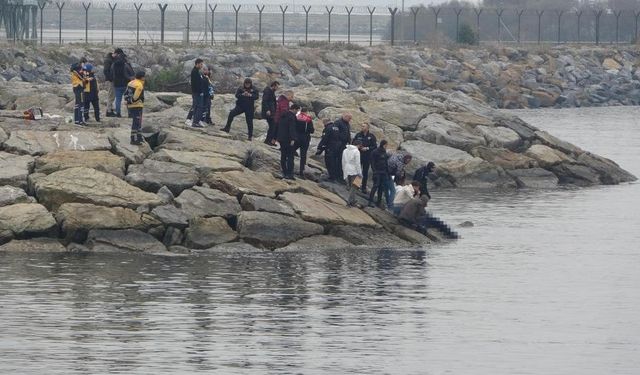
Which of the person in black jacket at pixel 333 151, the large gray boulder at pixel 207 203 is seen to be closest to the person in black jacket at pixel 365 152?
the person in black jacket at pixel 333 151

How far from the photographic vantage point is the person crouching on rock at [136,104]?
3756cm

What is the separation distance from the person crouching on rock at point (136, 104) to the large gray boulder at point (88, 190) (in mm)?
2352

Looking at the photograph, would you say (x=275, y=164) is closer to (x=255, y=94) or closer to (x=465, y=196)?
(x=255, y=94)

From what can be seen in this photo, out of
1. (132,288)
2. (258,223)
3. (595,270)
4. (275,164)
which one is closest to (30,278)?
(132,288)

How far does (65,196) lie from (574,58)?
76.1 m

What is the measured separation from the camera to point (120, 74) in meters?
40.4

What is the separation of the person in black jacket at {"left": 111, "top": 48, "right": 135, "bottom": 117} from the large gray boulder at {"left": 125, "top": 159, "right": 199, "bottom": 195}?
165 inches

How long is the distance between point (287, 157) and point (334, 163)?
4.78 feet

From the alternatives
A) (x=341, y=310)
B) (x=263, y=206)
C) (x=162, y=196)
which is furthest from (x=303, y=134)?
(x=341, y=310)

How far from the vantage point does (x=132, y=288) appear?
98.2 ft

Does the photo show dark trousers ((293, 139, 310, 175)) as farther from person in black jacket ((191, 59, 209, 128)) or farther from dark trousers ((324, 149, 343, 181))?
person in black jacket ((191, 59, 209, 128))

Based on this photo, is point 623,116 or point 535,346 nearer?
point 535,346

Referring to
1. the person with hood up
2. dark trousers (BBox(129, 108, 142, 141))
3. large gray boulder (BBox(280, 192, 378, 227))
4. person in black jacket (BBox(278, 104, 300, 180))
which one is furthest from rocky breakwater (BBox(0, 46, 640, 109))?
large gray boulder (BBox(280, 192, 378, 227))

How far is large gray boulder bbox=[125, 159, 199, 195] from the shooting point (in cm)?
3566
